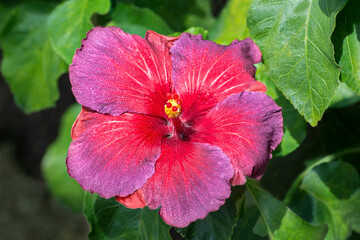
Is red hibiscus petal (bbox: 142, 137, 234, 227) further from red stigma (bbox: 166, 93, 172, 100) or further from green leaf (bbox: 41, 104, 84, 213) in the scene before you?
green leaf (bbox: 41, 104, 84, 213)

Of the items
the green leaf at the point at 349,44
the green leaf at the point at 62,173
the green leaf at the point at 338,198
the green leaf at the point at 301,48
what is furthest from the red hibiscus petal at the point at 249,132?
the green leaf at the point at 62,173

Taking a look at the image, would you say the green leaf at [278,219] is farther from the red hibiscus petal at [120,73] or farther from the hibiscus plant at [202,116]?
the red hibiscus petal at [120,73]

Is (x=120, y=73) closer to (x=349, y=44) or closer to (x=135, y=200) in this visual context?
(x=135, y=200)

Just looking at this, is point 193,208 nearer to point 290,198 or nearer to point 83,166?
point 83,166

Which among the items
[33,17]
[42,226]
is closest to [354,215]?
[33,17]

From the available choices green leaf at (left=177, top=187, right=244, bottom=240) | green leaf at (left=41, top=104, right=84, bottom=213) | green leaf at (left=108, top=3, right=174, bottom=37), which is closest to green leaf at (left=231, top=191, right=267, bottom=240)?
green leaf at (left=177, top=187, right=244, bottom=240)
